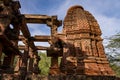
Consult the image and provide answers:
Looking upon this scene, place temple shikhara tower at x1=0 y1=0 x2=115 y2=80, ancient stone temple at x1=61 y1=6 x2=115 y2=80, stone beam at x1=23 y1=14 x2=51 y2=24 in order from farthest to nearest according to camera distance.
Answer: stone beam at x1=23 y1=14 x2=51 y2=24
ancient stone temple at x1=61 y1=6 x2=115 y2=80
temple shikhara tower at x1=0 y1=0 x2=115 y2=80

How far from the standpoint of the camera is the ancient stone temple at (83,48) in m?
11.2

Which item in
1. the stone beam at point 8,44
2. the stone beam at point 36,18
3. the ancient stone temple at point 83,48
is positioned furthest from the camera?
the stone beam at point 36,18

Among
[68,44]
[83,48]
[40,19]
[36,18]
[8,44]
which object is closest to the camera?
[8,44]

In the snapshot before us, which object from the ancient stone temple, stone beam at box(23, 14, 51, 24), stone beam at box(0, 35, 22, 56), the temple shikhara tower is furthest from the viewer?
stone beam at box(23, 14, 51, 24)

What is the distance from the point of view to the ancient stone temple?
1117 cm

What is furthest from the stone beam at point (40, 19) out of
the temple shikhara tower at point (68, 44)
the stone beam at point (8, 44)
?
the stone beam at point (8, 44)

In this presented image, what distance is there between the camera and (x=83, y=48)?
11945 mm

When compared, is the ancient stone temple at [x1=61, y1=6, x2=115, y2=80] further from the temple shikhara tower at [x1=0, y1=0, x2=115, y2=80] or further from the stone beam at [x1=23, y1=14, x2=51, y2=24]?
the stone beam at [x1=23, y1=14, x2=51, y2=24]

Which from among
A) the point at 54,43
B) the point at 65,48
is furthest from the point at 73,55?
the point at 54,43

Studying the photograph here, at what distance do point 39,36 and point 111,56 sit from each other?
576 inches

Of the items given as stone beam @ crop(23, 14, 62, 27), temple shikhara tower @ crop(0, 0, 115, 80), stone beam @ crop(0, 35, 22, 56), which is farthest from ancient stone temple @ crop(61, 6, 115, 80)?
stone beam @ crop(0, 35, 22, 56)

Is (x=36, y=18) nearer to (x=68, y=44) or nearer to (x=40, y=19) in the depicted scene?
(x=40, y=19)

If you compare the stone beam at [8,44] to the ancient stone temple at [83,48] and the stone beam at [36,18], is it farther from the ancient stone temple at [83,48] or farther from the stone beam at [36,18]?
the ancient stone temple at [83,48]

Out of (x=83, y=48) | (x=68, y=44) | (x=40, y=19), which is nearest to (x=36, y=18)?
(x=40, y=19)
